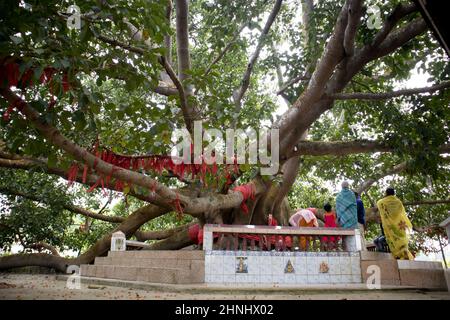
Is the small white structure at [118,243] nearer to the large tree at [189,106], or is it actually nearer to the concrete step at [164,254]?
the concrete step at [164,254]

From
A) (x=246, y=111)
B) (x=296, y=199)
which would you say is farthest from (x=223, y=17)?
(x=296, y=199)

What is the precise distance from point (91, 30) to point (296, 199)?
11383 mm

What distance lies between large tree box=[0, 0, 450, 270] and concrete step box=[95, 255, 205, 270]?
1.01 m

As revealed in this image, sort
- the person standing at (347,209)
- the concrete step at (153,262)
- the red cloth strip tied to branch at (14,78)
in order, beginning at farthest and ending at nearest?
1. the person standing at (347,209)
2. the concrete step at (153,262)
3. the red cloth strip tied to branch at (14,78)

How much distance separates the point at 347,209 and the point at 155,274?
3701mm

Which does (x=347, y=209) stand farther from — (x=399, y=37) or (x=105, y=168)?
(x=105, y=168)

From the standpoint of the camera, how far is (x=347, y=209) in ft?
21.2

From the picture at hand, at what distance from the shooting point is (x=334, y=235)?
5824 mm

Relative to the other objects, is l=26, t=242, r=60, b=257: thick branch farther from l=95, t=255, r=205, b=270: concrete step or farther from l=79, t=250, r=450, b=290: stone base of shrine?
l=79, t=250, r=450, b=290: stone base of shrine

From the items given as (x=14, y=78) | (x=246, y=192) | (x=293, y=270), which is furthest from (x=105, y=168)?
(x=246, y=192)

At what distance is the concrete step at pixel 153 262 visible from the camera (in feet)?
16.6

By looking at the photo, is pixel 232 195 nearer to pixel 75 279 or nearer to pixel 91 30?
pixel 75 279

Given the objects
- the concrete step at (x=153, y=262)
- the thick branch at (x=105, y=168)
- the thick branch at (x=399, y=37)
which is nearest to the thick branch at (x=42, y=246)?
the concrete step at (x=153, y=262)

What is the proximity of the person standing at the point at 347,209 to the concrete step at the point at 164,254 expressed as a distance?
287 cm
